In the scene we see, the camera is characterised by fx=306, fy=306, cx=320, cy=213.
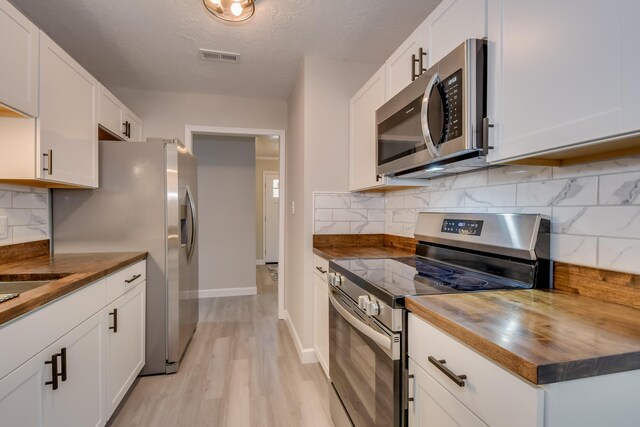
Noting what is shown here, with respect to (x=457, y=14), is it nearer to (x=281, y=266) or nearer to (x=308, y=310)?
(x=308, y=310)

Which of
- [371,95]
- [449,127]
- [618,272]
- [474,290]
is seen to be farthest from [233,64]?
[618,272]

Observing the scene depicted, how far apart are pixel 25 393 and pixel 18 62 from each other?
4.49ft

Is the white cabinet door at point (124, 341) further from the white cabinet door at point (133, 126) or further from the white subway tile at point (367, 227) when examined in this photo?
the white subway tile at point (367, 227)

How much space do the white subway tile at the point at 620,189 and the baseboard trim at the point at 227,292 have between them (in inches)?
Result: 154

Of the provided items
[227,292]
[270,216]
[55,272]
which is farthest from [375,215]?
[270,216]

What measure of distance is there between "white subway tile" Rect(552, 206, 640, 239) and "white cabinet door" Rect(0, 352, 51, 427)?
72.6 inches

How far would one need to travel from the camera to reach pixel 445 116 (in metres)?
1.18

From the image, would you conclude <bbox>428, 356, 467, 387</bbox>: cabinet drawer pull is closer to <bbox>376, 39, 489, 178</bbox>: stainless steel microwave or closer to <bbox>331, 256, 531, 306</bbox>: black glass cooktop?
<bbox>331, 256, 531, 306</bbox>: black glass cooktop

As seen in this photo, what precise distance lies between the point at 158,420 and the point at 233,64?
252 cm

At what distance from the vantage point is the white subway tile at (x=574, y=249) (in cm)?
98

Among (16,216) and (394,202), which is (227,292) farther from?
(394,202)

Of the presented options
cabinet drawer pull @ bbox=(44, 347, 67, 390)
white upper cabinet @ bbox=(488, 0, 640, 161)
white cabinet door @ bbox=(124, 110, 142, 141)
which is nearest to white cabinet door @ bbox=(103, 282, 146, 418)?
cabinet drawer pull @ bbox=(44, 347, 67, 390)

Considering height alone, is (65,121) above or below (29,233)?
above

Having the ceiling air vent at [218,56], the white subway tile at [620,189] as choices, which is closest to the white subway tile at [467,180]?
the white subway tile at [620,189]
